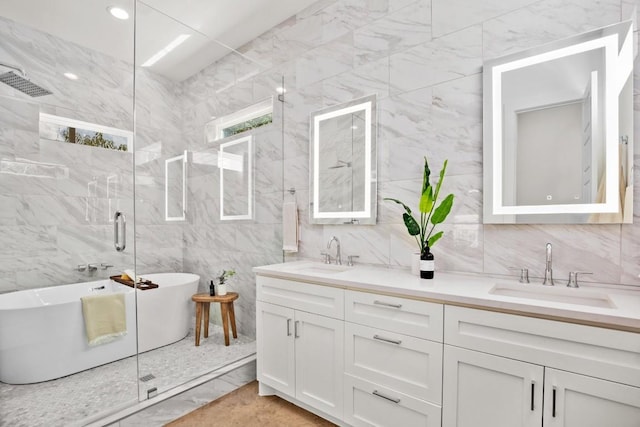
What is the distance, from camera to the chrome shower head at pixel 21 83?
6.52 ft

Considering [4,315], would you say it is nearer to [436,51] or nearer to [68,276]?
[68,276]

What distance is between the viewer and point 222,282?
2.80 m

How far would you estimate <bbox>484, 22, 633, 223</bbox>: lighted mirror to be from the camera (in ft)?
4.48

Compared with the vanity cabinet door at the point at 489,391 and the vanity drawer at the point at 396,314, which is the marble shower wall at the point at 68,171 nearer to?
the vanity drawer at the point at 396,314

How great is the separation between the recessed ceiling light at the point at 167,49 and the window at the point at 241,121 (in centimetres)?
62

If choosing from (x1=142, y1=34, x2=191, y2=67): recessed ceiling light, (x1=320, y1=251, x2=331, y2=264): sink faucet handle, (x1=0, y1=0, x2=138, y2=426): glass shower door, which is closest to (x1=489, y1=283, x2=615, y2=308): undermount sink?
(x1=320, y1=251, x2=331, y2=264): sink faucet handle

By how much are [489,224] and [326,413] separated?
57.4 inches

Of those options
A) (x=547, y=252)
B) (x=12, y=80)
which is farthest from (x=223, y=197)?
(x=547, y=252)

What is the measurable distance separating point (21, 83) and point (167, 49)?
1024 millimetres

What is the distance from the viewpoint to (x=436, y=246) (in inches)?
74.1

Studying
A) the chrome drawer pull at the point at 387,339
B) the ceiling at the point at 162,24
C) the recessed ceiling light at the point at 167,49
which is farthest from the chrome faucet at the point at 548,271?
→ the recessed ceiling light at the point at 167,49

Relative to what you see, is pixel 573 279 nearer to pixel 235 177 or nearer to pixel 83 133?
pixel 235 177

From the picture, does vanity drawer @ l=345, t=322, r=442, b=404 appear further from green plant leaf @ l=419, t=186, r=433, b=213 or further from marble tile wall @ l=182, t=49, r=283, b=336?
marble tile wall @ l=182, t=49, r=283, b=336

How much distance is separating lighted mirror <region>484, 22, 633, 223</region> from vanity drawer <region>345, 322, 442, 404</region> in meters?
0.82
